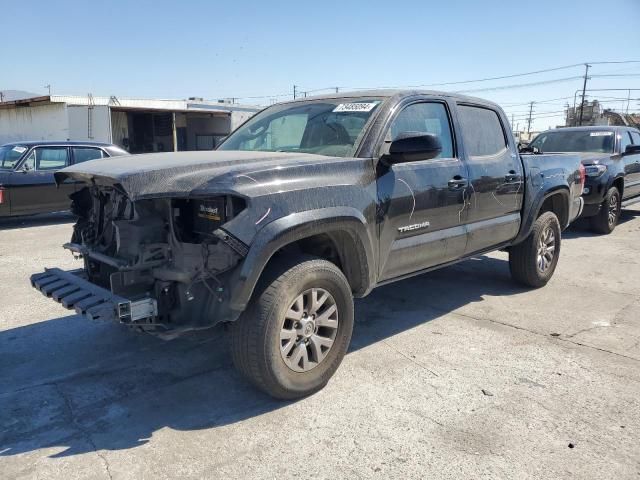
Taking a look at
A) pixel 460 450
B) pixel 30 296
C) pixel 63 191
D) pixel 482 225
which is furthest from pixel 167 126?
pixel 460 450

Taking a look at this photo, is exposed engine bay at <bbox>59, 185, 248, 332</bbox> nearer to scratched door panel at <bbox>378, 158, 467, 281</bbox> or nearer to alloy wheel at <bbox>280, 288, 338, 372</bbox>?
alloy wheel at <bbox>280, 288, 338, 372</bbox>

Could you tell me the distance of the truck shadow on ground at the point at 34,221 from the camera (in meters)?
10.4

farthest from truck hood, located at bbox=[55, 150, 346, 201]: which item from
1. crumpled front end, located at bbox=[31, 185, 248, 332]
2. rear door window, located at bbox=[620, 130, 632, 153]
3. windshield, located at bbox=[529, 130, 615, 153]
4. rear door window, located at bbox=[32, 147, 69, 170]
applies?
rear door window, located at bbox=[620, 130, 632, 153]

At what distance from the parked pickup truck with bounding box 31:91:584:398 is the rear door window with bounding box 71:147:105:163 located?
23.2 ft

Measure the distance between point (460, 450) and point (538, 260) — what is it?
3482mm

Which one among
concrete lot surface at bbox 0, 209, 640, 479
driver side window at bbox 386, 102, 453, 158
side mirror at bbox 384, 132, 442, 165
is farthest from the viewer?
driver side window at bbox 386, 102, 453, 158

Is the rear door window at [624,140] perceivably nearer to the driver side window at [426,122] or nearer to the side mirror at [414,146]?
the driver side window at [426,122]

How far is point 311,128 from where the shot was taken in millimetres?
4238

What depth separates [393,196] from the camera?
3.86m

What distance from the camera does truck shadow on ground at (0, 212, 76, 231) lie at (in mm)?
10445

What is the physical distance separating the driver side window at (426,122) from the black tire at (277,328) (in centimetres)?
127

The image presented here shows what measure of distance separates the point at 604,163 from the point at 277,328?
8503 mm

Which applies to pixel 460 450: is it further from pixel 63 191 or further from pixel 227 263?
pixel 63 191

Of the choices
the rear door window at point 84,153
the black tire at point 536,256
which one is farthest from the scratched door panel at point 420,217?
the rear door window at point 84,153
